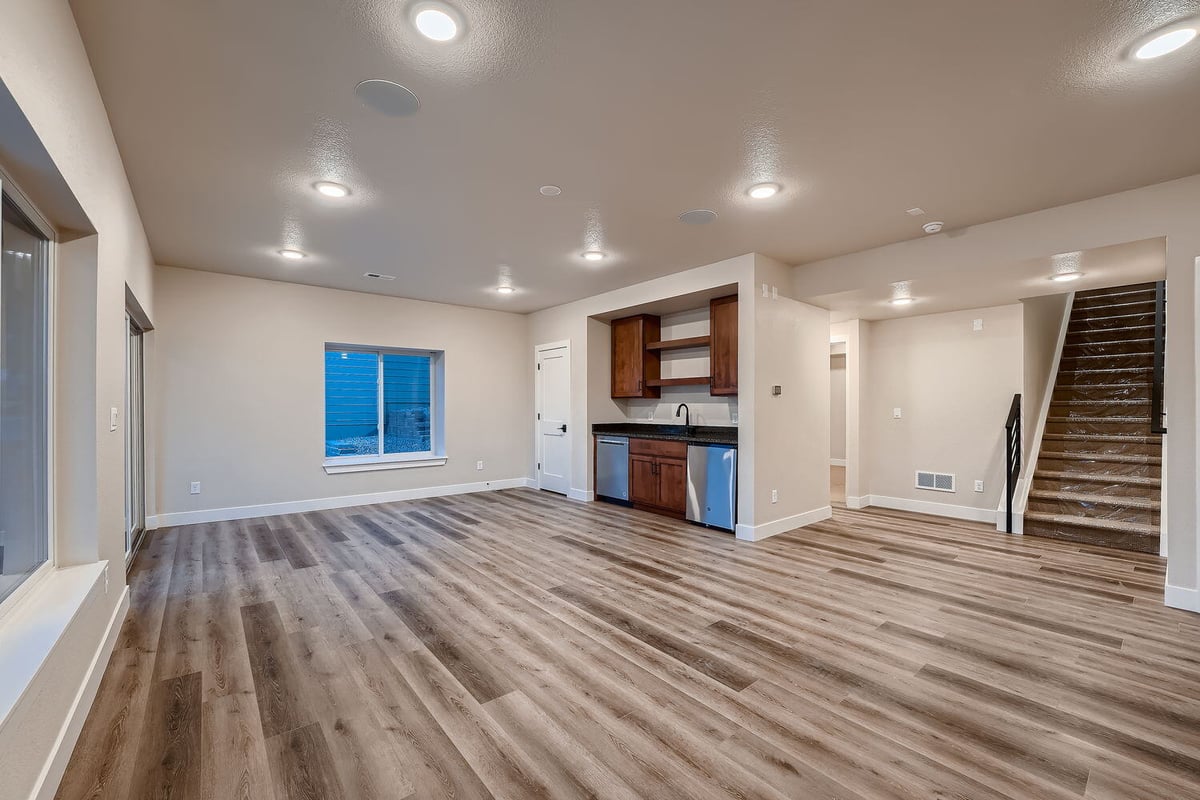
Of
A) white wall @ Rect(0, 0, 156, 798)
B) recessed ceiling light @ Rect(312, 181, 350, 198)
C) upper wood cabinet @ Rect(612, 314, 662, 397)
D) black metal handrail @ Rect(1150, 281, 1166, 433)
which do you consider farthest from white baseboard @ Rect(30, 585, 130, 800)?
black metal handrail @ Rect(1150, 281, 1166, 433)

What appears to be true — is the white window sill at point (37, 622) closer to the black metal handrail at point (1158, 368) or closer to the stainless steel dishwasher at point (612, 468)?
the stainless steel dishwasher at point (612, 468)

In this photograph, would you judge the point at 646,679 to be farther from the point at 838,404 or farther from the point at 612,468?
the point at 838,404

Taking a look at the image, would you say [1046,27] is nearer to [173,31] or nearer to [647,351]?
[173,31]

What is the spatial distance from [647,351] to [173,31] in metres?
5.00

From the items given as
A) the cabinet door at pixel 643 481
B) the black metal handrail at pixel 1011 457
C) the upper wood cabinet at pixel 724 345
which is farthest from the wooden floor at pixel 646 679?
the upper wood cabinet at pixel 724 345

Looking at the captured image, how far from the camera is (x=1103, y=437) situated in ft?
17.4

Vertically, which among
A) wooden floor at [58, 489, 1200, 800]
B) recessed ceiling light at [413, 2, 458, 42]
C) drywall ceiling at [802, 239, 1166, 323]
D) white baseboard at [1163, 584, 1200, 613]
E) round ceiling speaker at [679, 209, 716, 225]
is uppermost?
recessed ceiling light at [413, 2, 458, 42]

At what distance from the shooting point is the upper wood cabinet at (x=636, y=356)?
20.8 ft

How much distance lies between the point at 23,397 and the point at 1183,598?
5920 mm

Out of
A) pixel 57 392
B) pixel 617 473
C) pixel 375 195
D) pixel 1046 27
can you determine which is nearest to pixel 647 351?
pixel 617 473

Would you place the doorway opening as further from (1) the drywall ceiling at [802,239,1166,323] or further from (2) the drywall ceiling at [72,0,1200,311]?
(2) the drywall ceiling at [72,0,1200,311]

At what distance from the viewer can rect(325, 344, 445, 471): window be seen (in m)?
6.39

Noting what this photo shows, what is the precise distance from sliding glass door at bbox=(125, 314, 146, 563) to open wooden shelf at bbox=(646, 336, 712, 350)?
16.0 feet

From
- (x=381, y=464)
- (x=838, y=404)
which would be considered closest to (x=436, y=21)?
(x=381, y=464)
